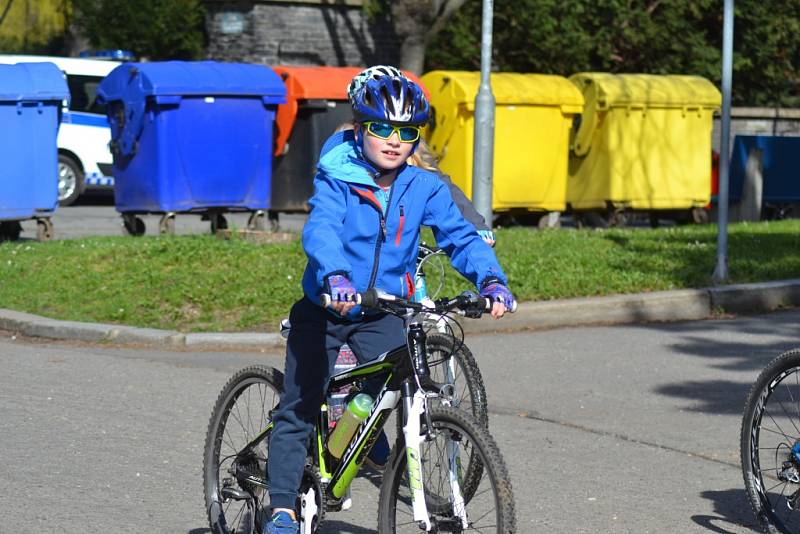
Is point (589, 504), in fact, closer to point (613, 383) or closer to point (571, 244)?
point (613, 383)

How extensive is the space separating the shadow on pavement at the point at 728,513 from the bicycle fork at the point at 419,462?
181cm

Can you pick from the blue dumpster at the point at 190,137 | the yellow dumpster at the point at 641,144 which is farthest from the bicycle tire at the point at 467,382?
the yellow dumpster at the point at 641,144

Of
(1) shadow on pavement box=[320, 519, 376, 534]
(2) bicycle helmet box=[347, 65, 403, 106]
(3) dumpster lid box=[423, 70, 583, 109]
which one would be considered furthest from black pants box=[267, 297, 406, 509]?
(3) dumpster lid box=[423, 70, 583, 109]

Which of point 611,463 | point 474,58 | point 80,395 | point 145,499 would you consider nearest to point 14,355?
point 80,395

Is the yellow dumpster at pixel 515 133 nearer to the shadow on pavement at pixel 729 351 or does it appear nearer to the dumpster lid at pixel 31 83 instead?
the dumpster lid at pixel 31 83

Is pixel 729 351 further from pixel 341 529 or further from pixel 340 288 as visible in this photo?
pixel 340 288

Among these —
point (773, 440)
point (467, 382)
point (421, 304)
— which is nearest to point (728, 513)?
point (773, 440)

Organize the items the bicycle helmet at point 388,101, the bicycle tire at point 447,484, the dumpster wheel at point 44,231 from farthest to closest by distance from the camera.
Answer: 1. the dumpster wheel at point 44,231
2. the bicycle helmet at point 388,101
3. the bicycle tire at point 447,484

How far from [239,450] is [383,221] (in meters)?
1.13

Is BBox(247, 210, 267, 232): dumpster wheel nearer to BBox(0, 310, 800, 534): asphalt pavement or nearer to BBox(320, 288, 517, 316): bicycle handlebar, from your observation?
BBox(0, 310, 800, 534): asphalt pavement

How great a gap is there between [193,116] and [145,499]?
942 centimetres

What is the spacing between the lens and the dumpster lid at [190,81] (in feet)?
49.0

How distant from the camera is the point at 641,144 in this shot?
18094 millimetres

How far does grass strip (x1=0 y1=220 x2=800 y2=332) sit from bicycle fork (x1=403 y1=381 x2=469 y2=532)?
5.94 metres
